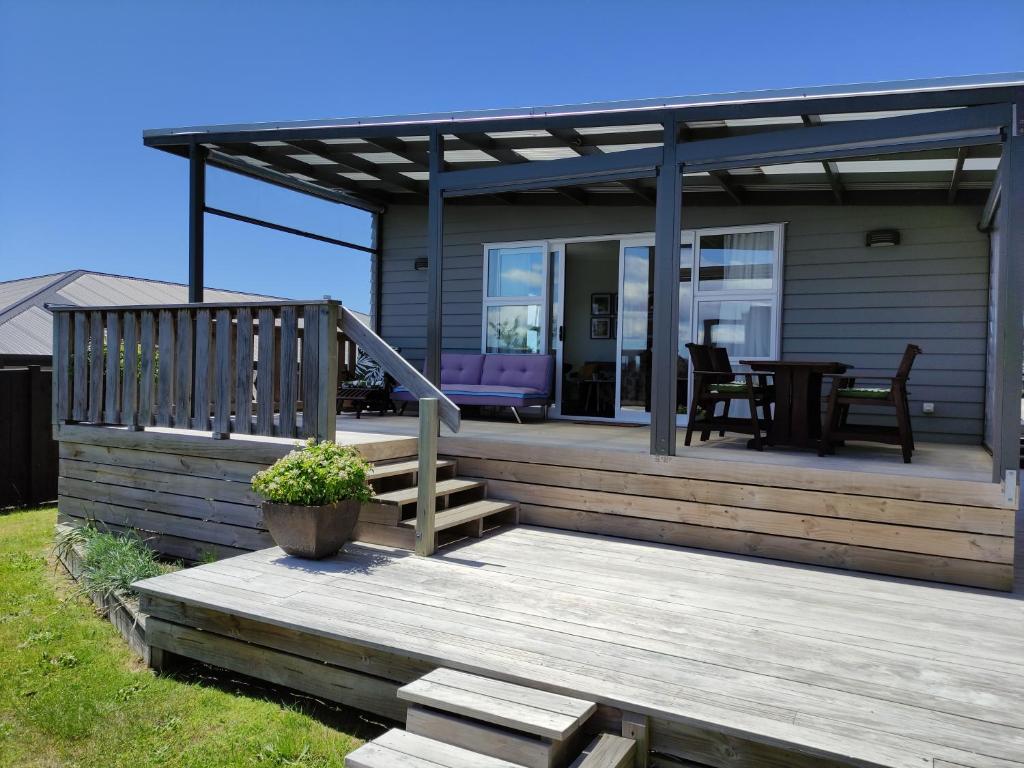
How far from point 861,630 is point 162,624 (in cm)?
301

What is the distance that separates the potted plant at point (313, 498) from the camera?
3.63 metres

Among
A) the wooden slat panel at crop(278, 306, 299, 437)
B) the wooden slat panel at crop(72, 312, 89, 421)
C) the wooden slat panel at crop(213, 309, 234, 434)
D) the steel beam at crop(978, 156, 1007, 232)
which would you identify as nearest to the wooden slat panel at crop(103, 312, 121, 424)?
the wooden slat panel at crop(72, 312, 89, 421)

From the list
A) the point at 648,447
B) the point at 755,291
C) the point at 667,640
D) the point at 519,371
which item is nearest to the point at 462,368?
the point at 519,371

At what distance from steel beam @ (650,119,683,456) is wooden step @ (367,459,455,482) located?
141 cm

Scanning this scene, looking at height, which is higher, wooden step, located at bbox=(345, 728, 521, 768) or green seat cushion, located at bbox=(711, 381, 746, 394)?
green seat cushion, located at bbox=(711, 381, 746, 394)

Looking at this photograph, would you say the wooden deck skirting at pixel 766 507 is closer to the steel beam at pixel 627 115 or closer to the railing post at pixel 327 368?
the railing post at pixel 327 368

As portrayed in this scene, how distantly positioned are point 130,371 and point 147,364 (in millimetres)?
258

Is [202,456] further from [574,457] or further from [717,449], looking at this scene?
[717,449]

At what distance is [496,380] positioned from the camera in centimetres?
746

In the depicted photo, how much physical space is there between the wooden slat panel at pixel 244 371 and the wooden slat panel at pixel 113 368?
1202 mm

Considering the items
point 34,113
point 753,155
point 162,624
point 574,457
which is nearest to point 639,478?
point 574,457

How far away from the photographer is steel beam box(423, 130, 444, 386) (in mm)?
5215

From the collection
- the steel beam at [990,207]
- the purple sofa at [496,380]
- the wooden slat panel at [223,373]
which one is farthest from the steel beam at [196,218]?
the steel beam at [990,207]

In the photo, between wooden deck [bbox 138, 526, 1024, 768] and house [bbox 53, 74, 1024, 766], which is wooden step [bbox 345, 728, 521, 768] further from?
wooden deck [bbox 138, 526, 1024, 768]
